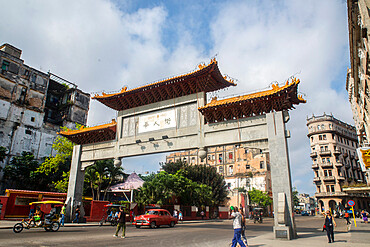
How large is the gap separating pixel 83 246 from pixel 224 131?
10.3 m

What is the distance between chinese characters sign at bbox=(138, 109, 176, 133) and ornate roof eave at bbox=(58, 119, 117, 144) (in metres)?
2.75

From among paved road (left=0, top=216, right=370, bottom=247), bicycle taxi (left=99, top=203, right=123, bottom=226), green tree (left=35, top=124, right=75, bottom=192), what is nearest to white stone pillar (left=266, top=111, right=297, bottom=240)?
paved road (left=0, top=216, right=370, bottom=247)

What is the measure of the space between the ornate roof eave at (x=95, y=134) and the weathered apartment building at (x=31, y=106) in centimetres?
2547

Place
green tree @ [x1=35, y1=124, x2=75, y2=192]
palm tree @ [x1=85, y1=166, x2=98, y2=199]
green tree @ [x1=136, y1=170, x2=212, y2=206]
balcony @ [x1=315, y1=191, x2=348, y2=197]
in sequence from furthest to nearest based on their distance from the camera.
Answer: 1. balcony @ [x1=315, y1=191, x2=348, y2=197]
2. green tree @ [x1=35, y1=124, x2=75, y2=192]
3. palm tree @ [x1=85, y1=166, x2=98, y2=199]
4. green tree @ [x1=136, y1=170, x2=212, y2=206]

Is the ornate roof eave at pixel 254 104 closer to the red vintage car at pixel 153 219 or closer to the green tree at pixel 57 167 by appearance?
the red vintage car at pixel 153 219

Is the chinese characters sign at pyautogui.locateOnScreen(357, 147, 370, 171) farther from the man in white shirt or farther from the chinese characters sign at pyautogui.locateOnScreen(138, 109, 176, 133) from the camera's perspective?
the chinese characters sign at pyautogui.locateOnScreen(138, 109, 176, 133)

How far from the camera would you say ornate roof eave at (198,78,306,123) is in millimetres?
14352

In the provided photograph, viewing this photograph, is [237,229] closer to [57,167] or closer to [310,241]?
[310,241]

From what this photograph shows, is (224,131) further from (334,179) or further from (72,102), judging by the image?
(334,179)

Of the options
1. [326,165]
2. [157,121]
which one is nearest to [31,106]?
[157,121]

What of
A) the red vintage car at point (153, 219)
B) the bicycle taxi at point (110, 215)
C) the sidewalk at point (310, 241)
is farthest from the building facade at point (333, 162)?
the bicycle taxi at point (110, 215)

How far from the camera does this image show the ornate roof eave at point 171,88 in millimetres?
16609

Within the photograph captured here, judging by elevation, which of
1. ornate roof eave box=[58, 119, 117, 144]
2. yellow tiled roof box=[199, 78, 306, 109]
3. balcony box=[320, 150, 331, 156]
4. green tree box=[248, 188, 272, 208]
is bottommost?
green tree box=[248, 188, 272, 208]

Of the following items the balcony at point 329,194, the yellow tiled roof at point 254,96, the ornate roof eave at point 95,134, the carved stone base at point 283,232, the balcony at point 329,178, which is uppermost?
the yellow tiled roof at point 254,96
